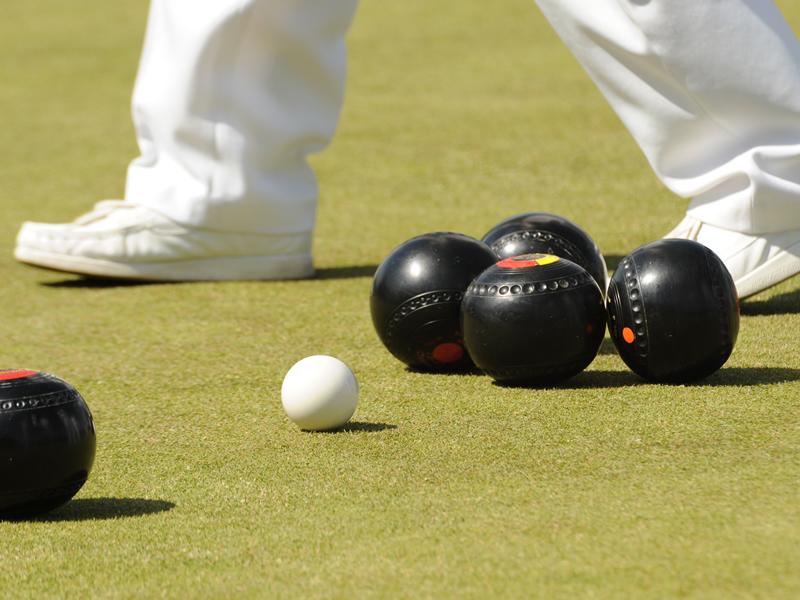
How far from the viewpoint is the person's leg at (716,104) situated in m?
3.88

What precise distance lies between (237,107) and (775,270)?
2.11m

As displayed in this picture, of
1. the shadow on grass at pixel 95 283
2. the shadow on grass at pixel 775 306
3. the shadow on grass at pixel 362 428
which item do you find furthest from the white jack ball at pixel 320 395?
the shadow on grass at pixel 95 283

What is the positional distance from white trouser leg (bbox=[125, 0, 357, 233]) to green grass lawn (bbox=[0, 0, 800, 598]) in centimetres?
32

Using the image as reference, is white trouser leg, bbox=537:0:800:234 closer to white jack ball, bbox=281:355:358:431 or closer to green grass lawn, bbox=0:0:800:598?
green grass lawn, bbox=0:0:800:598

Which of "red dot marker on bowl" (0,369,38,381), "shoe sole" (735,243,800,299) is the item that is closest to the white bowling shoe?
"shoe sole" (735,243,800,299)

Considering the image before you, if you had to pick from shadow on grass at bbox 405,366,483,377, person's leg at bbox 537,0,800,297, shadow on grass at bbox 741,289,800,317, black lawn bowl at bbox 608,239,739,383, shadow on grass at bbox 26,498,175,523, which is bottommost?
shadow on grass at bbox 405,366,483,377

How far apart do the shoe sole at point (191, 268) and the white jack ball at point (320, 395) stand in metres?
2.11

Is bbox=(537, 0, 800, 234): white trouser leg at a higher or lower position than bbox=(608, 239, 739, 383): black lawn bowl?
higher

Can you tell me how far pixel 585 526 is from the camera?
7.79 ft

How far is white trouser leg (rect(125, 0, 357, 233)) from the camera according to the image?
500cm

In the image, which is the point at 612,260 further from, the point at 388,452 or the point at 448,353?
the point at 388,452

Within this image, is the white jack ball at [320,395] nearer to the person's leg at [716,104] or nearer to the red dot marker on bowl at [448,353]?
the red dot marker on bowl at [448,353]

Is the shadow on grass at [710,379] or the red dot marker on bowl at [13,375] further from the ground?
the red dot marker on bowl at [13,375]

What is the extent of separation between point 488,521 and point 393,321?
1.35 m
